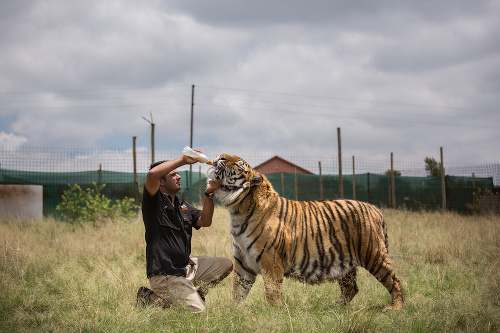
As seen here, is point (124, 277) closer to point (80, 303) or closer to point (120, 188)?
point (80, 303)

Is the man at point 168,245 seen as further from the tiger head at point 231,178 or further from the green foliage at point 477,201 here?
the green foliage at point 477,201

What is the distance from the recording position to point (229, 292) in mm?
4195

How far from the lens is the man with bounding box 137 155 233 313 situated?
3.92m

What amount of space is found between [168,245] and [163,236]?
4.2 inches

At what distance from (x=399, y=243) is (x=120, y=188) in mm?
8897

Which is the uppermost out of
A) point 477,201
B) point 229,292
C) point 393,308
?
point 477,201

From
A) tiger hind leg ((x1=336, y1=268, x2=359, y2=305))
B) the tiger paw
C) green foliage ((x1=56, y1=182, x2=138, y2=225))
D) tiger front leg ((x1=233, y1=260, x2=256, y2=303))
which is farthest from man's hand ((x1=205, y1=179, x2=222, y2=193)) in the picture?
green foliage ((x1=56, y1=182, x2=138, y2=225))

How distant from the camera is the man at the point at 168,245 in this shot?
12.9 ft

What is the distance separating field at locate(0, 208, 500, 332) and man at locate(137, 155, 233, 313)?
21 cm

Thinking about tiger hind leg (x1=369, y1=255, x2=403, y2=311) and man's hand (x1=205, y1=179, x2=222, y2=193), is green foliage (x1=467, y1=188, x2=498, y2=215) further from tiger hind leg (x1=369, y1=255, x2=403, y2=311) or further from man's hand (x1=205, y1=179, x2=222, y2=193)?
man's hand (x1=205, y1=179, x2=222, y2=193)

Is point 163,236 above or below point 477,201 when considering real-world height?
above

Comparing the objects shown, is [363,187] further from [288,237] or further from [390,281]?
[288,237]

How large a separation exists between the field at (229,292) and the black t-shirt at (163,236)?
1.41 ft

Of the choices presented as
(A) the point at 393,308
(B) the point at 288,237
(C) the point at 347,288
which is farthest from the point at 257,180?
(A) the point at 393,308
